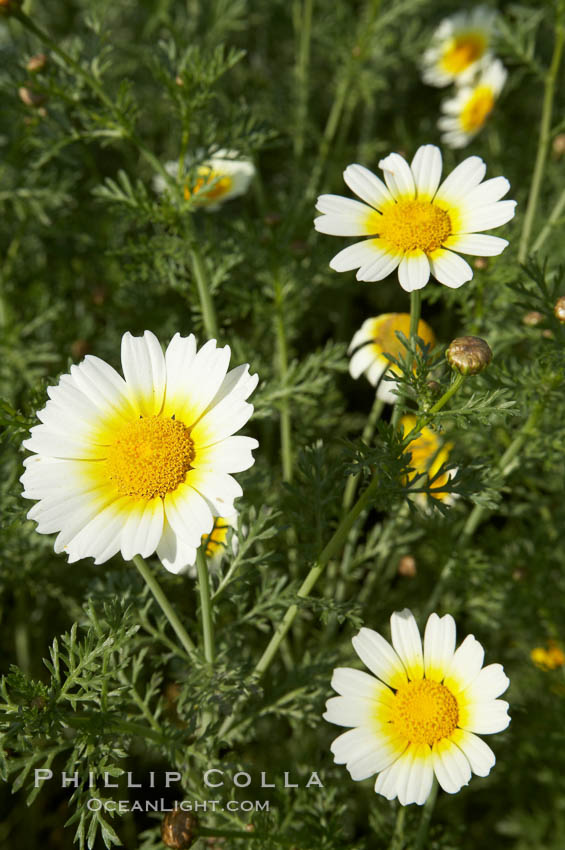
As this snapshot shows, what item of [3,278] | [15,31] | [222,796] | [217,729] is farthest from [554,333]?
[15,31]

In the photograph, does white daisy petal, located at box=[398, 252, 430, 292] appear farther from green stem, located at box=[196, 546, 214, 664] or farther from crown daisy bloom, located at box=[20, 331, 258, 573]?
green stem, located at box=[196, 546, 214, 664]

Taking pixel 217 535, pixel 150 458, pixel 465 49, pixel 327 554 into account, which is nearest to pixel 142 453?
pixel 150 458

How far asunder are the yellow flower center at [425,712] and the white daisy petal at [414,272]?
0.80 meters

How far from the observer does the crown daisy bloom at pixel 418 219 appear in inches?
56.8

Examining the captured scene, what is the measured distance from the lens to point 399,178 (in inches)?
64.9

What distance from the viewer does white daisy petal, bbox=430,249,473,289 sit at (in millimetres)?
1400

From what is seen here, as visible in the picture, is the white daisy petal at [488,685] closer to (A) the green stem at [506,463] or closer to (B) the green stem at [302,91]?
(A) the green stem at [506,463]

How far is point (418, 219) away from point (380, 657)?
899 millimetres

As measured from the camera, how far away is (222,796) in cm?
183

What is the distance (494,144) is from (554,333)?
210 centimetres

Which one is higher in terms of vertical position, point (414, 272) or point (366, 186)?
point (366, 186)

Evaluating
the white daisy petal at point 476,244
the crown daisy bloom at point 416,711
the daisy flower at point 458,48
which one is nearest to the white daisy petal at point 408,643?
the crown daisy bloom at point 416,711

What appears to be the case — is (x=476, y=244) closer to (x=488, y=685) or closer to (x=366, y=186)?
(x=366, y=186)

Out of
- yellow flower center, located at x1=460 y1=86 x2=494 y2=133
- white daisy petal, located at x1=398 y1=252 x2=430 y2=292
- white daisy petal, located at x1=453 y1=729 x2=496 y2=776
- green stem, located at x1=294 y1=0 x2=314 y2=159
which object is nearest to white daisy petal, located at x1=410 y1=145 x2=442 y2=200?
white daisy petal, located at x1=398 y1=252 x2=430 y2=292
